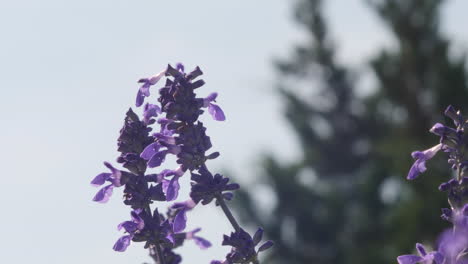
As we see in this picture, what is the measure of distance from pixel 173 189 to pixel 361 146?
47682mm

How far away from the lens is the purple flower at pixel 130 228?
13.3 ft

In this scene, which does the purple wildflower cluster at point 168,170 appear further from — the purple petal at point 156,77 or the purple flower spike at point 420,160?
Answer: the purple flower spike at point 420,160

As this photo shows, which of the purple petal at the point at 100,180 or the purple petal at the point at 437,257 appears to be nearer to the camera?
the purple petal at the point at 437,257

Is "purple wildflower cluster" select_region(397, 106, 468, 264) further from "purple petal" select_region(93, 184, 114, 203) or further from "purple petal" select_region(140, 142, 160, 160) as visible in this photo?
"purple petal" select_region(93, 184, 114, 203)

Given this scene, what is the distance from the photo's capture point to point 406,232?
30922 mm

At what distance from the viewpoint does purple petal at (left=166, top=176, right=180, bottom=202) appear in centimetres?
400

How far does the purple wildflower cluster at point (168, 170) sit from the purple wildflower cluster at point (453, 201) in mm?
770

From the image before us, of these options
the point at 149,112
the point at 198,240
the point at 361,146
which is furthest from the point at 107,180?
the point at 361,146

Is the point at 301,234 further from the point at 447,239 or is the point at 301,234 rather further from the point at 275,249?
the point at 447,239

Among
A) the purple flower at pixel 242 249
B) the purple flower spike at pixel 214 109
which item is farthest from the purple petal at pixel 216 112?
the purple flower at pixel 242 249

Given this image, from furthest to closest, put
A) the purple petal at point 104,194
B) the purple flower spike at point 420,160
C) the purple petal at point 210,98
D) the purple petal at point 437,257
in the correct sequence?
the purple petal at point 210,98 < the purple petal at point 104,194 < the purple flower spike at point 420,160 < the purple petal at point 437,257

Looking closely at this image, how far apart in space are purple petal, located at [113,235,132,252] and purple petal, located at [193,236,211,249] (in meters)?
0.75

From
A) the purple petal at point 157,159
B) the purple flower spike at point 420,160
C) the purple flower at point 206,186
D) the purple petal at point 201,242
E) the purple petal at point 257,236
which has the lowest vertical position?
the purple petal at point 257,236

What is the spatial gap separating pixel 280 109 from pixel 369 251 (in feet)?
58.2
